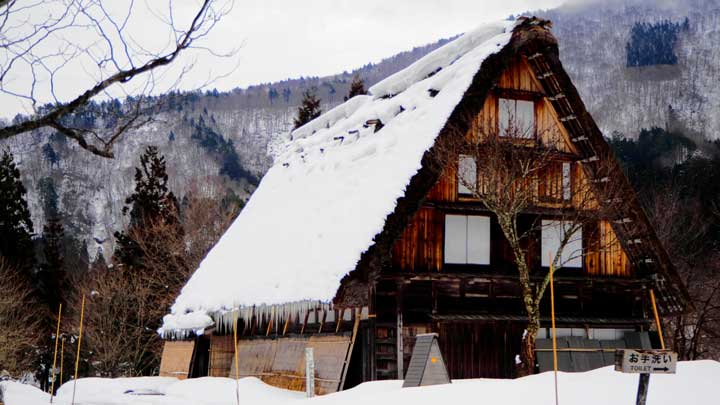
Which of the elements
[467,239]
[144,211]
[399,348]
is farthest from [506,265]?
[144,211]

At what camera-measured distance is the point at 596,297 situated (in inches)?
819

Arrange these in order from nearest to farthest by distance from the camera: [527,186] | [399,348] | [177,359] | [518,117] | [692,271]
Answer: [399,348] → [527,186] → [518,117] → [177,359] → [692,271]

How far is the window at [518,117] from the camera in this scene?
19.8m

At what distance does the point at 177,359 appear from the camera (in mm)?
28625

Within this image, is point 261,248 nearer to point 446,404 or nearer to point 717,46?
point 446,404

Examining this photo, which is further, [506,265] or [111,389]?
[111,389]

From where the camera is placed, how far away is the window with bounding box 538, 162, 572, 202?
20.1 meters

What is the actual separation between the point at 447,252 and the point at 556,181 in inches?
141

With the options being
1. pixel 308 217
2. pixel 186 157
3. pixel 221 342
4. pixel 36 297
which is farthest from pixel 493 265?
pixel 186 157

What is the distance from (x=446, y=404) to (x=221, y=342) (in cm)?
1597

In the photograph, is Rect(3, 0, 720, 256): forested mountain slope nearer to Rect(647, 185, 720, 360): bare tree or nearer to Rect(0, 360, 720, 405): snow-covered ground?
Rect(647, 185, 720, 360): bare tree

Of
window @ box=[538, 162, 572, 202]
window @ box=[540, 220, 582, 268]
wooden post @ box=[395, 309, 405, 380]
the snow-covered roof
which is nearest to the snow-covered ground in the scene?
wooden post @ box=[395, 309, 405, 380]

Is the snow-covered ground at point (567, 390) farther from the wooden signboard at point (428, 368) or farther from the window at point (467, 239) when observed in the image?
the window at point (467, 239)

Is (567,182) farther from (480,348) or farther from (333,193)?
(333,193)
